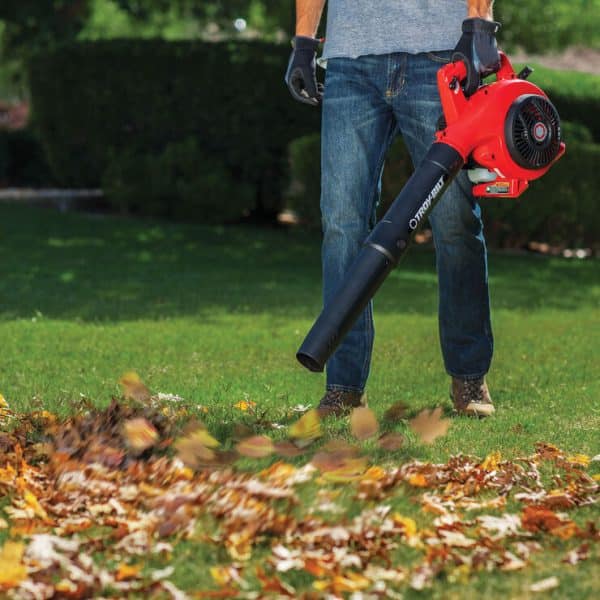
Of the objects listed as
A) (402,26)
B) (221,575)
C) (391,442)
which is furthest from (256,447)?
(402,26)

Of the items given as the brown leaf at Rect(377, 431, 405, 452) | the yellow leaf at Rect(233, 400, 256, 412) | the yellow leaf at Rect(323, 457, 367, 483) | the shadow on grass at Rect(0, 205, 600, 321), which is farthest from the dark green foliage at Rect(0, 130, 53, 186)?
the yellow leaf at Rect(323, 457, 367, 483)

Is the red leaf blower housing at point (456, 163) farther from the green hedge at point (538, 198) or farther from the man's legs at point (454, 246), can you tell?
the green hedge at point (538, 198)

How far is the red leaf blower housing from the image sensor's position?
4012mm

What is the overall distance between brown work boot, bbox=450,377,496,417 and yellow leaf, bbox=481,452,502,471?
921 mm

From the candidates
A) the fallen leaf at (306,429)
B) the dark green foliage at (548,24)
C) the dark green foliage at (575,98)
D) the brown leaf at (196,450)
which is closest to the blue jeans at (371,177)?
the fallen leaf at (306,429)

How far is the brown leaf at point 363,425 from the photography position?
425cm

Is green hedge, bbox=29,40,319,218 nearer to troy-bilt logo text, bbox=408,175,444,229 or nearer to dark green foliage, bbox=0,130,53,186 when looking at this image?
dark green foliage, bbox=0,130,53,186

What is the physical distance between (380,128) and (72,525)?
84.3 inches

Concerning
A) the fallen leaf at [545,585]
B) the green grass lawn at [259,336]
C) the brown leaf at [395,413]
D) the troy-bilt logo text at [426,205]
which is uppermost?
the troy-bilt logo text at [426,205]

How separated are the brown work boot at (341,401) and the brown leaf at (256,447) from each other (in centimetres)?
96

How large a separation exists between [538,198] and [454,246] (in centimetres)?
842

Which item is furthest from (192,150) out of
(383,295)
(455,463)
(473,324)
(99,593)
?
(99,593)

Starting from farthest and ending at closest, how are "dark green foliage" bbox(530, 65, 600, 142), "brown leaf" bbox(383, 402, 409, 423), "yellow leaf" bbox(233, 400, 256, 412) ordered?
1. "dark green foliage" bbox(530, 65, 600, 142)
2. "yellow leaf" bbox(233, 400, 256, 412)
3. "brown leaf" bbox(383, 402, 409, 423)

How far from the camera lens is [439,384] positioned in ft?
19.5
